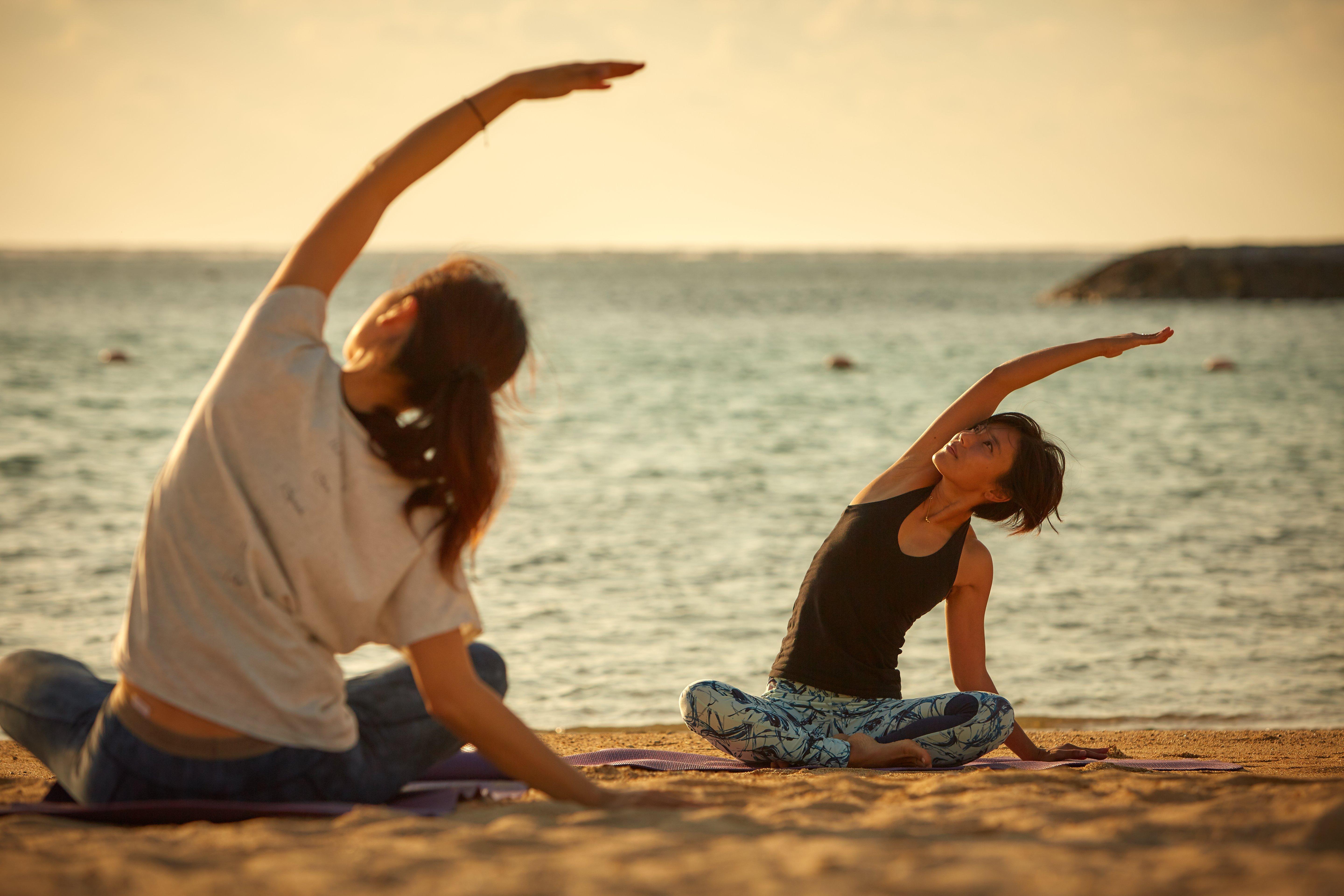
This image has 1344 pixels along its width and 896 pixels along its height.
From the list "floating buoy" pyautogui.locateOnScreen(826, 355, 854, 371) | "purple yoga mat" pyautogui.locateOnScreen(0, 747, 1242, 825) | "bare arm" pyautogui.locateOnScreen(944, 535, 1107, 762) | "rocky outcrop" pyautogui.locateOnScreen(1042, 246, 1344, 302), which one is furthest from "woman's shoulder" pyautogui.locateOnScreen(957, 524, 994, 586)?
"rocky outcrop" pyautogui.locateOnScreen(1042, 246, 1344, 302)

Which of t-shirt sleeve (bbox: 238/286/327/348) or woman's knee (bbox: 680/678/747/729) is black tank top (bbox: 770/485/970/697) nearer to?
woman's knee (bbox: 680/678/747/729)

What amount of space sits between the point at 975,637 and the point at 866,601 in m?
0.51

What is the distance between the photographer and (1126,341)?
375 cm

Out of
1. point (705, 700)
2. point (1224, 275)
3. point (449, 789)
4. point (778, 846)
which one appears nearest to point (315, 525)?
point (449, 789)

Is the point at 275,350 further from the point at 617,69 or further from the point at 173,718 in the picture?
the point at 617,69

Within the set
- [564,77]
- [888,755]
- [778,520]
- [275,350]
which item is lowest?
[778,520]

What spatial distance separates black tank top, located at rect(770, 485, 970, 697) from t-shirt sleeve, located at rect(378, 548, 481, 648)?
1718 millimetres

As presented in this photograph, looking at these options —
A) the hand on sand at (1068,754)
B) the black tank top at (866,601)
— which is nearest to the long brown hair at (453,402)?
the black tank top at (866,601)

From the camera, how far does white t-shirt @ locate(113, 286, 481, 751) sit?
227 cm

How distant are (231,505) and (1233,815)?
2.42 meters

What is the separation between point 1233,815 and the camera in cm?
259

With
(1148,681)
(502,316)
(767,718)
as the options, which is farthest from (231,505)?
(1148,681)

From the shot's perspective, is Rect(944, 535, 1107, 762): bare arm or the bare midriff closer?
the bare midriff

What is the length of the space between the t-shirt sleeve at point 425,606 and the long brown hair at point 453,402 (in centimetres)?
3
